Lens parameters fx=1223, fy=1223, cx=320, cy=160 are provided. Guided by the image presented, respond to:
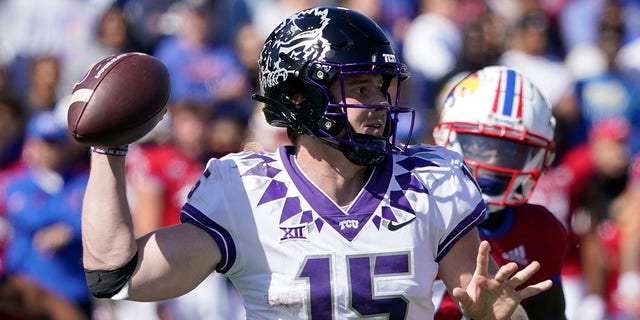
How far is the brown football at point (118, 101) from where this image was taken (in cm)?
336

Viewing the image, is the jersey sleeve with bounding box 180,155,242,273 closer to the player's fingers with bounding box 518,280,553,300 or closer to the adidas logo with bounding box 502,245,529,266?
the player's fingers with bounding box 518,280,553,300

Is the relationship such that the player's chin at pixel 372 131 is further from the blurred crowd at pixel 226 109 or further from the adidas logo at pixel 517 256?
the blurred crowd at pixel 226 109

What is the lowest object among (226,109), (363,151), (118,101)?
(226,109)

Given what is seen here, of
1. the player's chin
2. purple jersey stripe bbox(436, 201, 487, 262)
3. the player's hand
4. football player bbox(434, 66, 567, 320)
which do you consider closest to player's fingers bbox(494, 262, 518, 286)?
the player's hand

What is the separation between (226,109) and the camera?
27.3 feet

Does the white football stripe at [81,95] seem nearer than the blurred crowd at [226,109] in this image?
Yes

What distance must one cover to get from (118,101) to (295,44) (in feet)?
1.90

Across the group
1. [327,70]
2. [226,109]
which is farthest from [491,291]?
[226,109]

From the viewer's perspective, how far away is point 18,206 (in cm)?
740

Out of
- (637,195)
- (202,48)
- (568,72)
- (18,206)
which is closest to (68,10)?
(202,48)

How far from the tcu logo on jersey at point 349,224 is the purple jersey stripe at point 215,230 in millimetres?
319

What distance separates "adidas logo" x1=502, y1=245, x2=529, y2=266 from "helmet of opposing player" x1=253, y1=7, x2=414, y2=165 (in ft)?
2.84

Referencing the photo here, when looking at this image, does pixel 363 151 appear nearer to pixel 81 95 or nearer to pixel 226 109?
pixel 81 95

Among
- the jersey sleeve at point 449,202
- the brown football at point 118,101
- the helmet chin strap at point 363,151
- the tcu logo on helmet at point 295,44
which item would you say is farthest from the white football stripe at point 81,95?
the jersey sleeve at point 449,202
